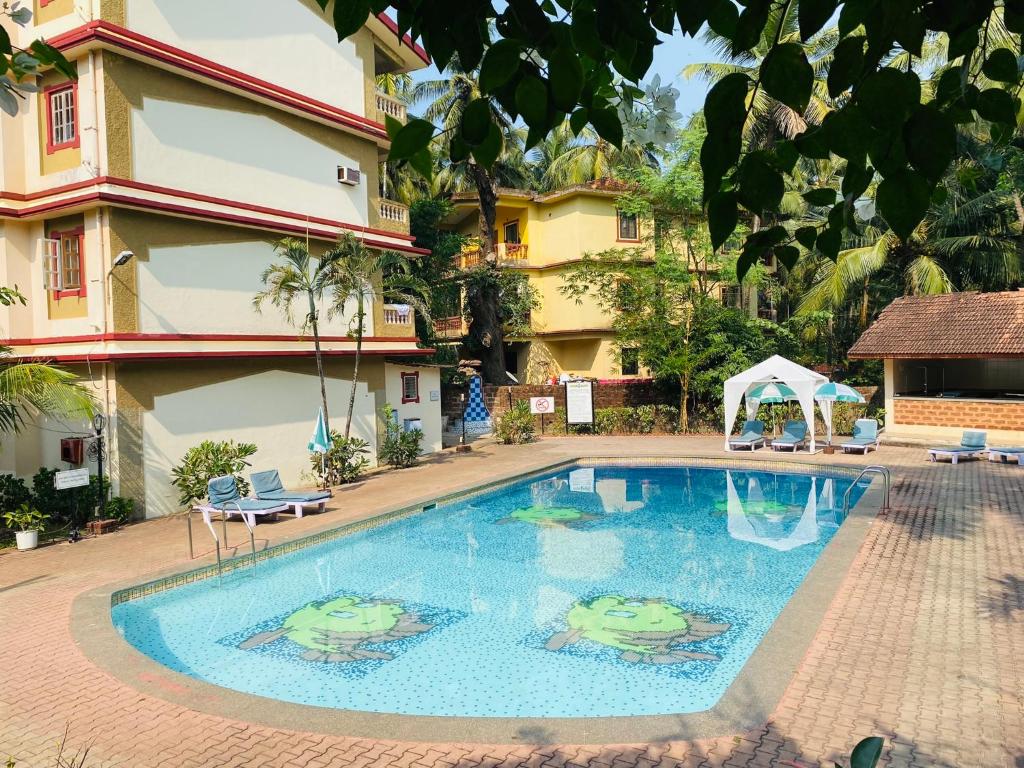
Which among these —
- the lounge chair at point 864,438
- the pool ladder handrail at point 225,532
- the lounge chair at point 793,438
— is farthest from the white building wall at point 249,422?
the lounge chair at point 864,438

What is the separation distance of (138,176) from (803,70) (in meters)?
15.3

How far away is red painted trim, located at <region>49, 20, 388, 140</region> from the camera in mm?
13352

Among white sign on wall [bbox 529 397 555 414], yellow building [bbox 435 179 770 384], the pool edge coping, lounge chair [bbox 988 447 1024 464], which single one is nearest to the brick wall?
lounge chair [bbox 988 447 1024 464]

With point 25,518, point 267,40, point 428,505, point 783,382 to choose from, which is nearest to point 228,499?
point 25,518

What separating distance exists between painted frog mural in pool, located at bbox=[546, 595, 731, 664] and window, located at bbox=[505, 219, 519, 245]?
82.5 feet

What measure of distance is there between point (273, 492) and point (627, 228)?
2153 cm

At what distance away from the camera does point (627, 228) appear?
104 feet

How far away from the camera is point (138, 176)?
14328 mm

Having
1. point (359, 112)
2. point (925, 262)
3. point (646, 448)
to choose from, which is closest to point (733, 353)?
point (646, 448)

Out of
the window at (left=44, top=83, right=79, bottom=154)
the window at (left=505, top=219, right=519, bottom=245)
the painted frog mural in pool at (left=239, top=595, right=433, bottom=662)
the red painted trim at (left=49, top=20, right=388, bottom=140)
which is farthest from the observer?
the window at (left=505, top=219, right=519, bottom=245)

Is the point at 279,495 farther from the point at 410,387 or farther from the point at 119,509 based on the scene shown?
the point at 410,387

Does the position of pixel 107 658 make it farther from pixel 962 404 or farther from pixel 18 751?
pixel 962 404

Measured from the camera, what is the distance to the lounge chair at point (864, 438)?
809 inches

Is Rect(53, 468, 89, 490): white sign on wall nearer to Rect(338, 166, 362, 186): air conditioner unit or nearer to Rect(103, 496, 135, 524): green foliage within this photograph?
Rect(103, 496, 135, 524): green foliage
